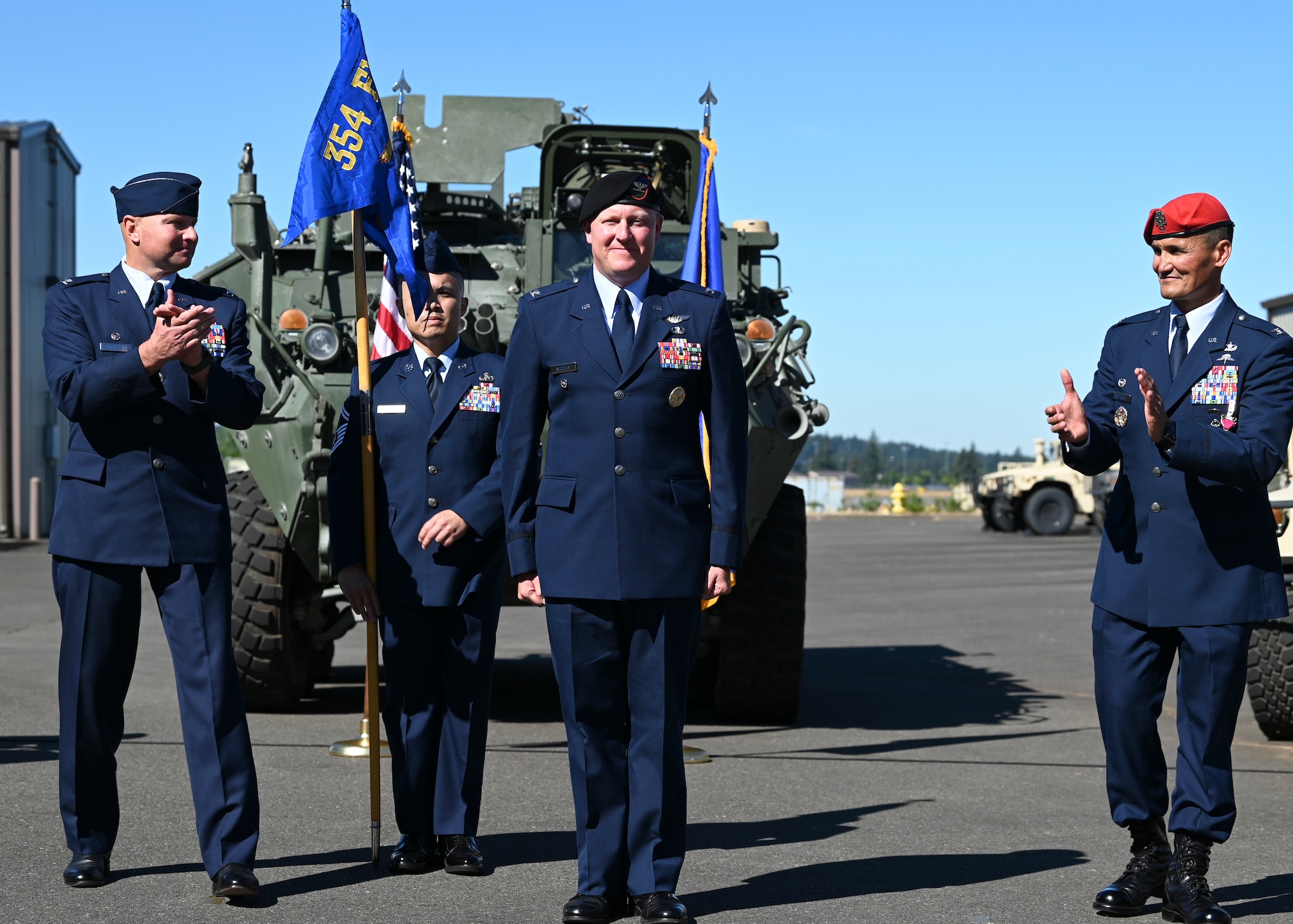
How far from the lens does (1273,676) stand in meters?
8.34

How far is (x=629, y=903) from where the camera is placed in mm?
4871

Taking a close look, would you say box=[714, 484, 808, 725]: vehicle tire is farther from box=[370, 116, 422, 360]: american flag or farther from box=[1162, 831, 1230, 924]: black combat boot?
box=[1162, 831, 1230, 924]: black combat boot

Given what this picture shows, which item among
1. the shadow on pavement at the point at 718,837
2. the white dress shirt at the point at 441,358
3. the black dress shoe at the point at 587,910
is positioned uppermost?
the white dress shirt at the point at 441,358

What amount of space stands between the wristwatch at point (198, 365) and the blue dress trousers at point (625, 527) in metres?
0.88

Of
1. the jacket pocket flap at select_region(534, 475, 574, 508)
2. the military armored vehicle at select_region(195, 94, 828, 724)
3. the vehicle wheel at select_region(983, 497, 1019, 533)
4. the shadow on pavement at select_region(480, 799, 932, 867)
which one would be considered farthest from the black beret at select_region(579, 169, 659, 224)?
the vehicle wheel at select_region(983, 497, 1019, 533)

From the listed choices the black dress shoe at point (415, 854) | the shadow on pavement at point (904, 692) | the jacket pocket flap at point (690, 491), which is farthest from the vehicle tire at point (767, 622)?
the jacket pocket flap at point (690, 491)

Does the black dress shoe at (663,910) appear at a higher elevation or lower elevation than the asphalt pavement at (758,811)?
higher

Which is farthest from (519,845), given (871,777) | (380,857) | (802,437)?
(802,437)

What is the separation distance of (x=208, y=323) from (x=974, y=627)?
11.5 metres

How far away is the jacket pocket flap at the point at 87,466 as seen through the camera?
16.6 feet

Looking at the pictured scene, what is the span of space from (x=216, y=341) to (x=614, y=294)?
4.00 feet

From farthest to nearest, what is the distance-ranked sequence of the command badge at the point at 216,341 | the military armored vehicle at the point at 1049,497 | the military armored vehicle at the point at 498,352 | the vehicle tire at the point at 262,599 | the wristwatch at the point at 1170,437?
the military armored vehicle at the point at 1049,497 → the vehicle tire at the point at 262,599 → the military armored vehicle at the point at 498,352 → the command badge at the point at 216,341 → the wristwatch at the point at 1170,437

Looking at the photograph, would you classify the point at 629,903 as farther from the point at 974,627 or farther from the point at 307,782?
the point at 974,627

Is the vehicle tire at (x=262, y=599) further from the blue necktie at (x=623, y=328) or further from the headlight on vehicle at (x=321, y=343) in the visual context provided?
the blue necktie at (x=623, y=328)
